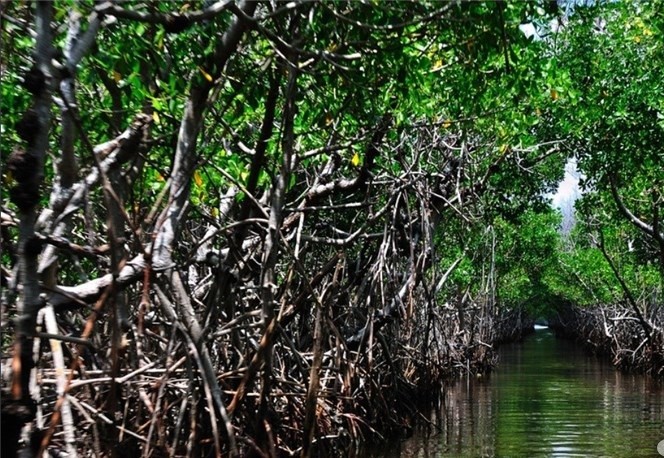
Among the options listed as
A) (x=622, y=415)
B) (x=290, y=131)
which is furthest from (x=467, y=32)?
(x=622, y=415)

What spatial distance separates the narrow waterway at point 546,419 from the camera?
30.4ft

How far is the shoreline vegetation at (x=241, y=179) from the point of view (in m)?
3.48

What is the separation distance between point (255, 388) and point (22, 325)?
3.19m

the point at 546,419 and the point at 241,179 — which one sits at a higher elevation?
the point at 241,179

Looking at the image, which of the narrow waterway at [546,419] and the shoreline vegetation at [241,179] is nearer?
the shoreline vegetation at [241,179]

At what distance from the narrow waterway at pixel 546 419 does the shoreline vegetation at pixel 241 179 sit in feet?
2.39

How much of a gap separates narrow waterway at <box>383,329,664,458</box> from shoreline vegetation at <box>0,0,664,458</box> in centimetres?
73

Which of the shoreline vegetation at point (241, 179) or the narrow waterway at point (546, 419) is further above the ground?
the shoreline vegetation at point (241, 179)

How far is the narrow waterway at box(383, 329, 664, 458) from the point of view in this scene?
9273 millimetres

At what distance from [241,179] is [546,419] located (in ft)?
24.8

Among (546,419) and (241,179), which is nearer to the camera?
(241,179)

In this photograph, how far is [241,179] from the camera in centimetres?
587

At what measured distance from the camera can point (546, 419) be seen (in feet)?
39.0

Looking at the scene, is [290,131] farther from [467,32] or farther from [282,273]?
[282,273]
